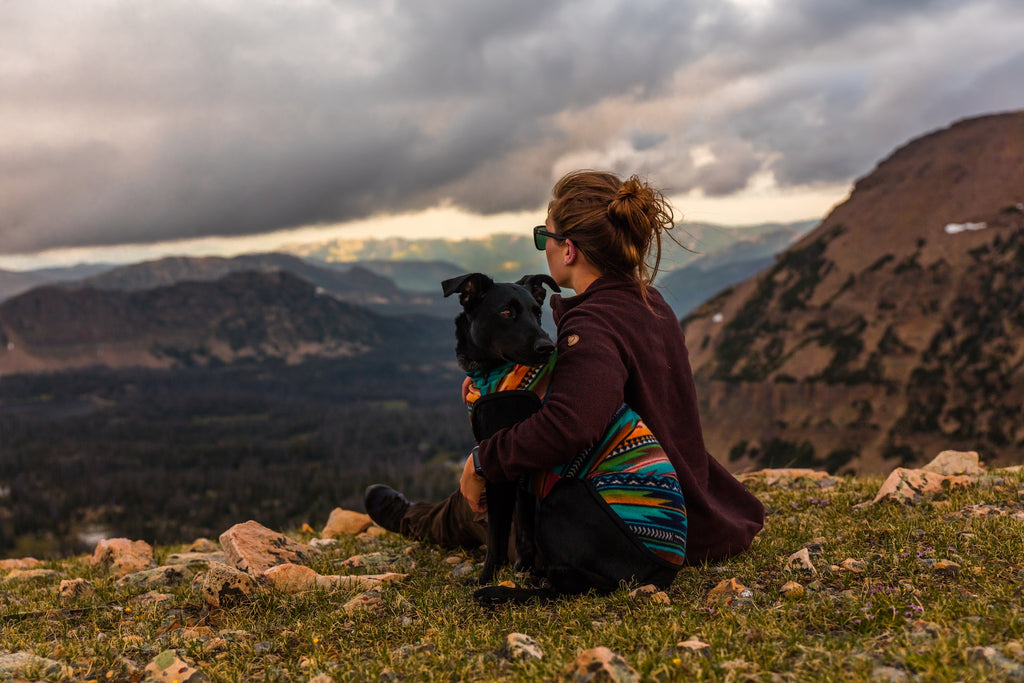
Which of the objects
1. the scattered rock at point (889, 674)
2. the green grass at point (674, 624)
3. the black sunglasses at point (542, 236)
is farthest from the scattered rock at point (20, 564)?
the scattered rock at point (889, 674)

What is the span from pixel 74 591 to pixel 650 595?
21.8ft

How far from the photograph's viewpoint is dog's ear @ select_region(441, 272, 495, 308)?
5793 millimetres

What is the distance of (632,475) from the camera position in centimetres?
562

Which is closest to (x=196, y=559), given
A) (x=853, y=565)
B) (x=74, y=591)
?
(x=74, y=591)

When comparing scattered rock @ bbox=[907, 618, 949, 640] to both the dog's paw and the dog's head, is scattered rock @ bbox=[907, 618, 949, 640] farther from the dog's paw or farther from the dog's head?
the dog's head

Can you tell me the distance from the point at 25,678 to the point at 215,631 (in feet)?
4.89

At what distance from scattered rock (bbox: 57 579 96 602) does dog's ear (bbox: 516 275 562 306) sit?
243 inches

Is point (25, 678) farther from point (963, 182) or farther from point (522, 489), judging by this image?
point (963, 182)

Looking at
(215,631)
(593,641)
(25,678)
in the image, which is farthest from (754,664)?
(25,678)

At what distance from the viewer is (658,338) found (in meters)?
5.99

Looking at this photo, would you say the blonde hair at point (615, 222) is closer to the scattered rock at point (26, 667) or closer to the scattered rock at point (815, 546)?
the scattered rock at point (815, 546)

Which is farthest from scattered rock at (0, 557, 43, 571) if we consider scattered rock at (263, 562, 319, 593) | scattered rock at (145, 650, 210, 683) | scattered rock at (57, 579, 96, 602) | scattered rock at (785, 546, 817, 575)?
scattered rock at (785, 546, 817, 575)

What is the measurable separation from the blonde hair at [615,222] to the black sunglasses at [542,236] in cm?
6

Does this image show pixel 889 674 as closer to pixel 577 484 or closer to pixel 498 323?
pixel 577 484
